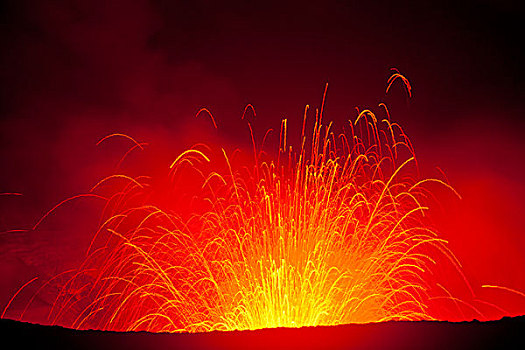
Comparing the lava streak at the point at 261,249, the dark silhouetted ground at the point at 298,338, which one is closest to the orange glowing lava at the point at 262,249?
the lava streak at the point at 261,249

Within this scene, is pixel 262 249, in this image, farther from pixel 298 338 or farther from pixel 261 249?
pixel 298 338

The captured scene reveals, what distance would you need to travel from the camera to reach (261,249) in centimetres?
1114

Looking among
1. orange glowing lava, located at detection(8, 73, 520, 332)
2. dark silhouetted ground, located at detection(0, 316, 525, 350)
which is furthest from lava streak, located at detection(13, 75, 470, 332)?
dark silhouetted ground, located at detection(0, 316, 525, 350)

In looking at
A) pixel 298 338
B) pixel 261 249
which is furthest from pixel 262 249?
pixel 298 338

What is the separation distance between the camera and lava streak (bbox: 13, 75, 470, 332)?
35.5 ft

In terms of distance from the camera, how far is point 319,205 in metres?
10.9

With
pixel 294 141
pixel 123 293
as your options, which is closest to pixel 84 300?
pixel 123 293

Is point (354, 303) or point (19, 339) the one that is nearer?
point (19, 339)

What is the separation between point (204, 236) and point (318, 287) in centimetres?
407

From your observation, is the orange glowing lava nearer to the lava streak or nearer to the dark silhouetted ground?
the lava streak

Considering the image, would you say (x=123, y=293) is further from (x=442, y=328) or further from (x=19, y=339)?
(x=442, y=328)

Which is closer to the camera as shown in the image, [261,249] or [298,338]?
[298,338]

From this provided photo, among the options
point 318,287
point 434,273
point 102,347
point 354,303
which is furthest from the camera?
point 434,273

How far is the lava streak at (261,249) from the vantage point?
10.8 metres
